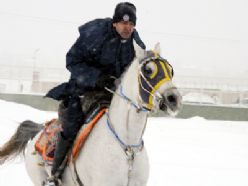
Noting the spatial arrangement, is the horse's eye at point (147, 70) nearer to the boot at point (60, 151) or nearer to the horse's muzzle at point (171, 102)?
the horse's muzzle at point (171, 102)

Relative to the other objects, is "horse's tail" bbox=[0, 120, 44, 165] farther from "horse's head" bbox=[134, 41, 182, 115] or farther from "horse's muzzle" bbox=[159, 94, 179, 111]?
"horse's muzzle" bbox=[159, 94, 179, 111]

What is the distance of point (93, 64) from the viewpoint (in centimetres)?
445

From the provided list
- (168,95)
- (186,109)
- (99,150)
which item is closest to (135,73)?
(168,95)

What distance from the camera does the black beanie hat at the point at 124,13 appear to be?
13.4 ft

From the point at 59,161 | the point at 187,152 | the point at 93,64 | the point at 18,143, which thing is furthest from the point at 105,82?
the point at 187,152

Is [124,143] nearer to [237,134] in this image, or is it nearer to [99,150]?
[99,150]

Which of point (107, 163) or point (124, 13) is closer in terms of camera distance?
point (107, 163)

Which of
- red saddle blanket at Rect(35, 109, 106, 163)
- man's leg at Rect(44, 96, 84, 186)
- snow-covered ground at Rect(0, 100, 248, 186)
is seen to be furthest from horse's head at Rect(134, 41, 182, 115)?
snow-covered ground at Rect(0, 100, 248, 186)

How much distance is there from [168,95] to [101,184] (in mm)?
1189

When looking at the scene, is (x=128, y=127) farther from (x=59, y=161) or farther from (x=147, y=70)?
(x=59, y=161)

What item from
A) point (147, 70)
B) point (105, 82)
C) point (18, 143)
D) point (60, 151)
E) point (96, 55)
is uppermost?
point (96, 55)

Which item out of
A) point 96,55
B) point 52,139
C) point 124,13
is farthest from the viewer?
point 52,139

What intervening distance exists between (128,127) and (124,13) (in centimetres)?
110

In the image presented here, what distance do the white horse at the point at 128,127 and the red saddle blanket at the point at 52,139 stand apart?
0.17 feet
